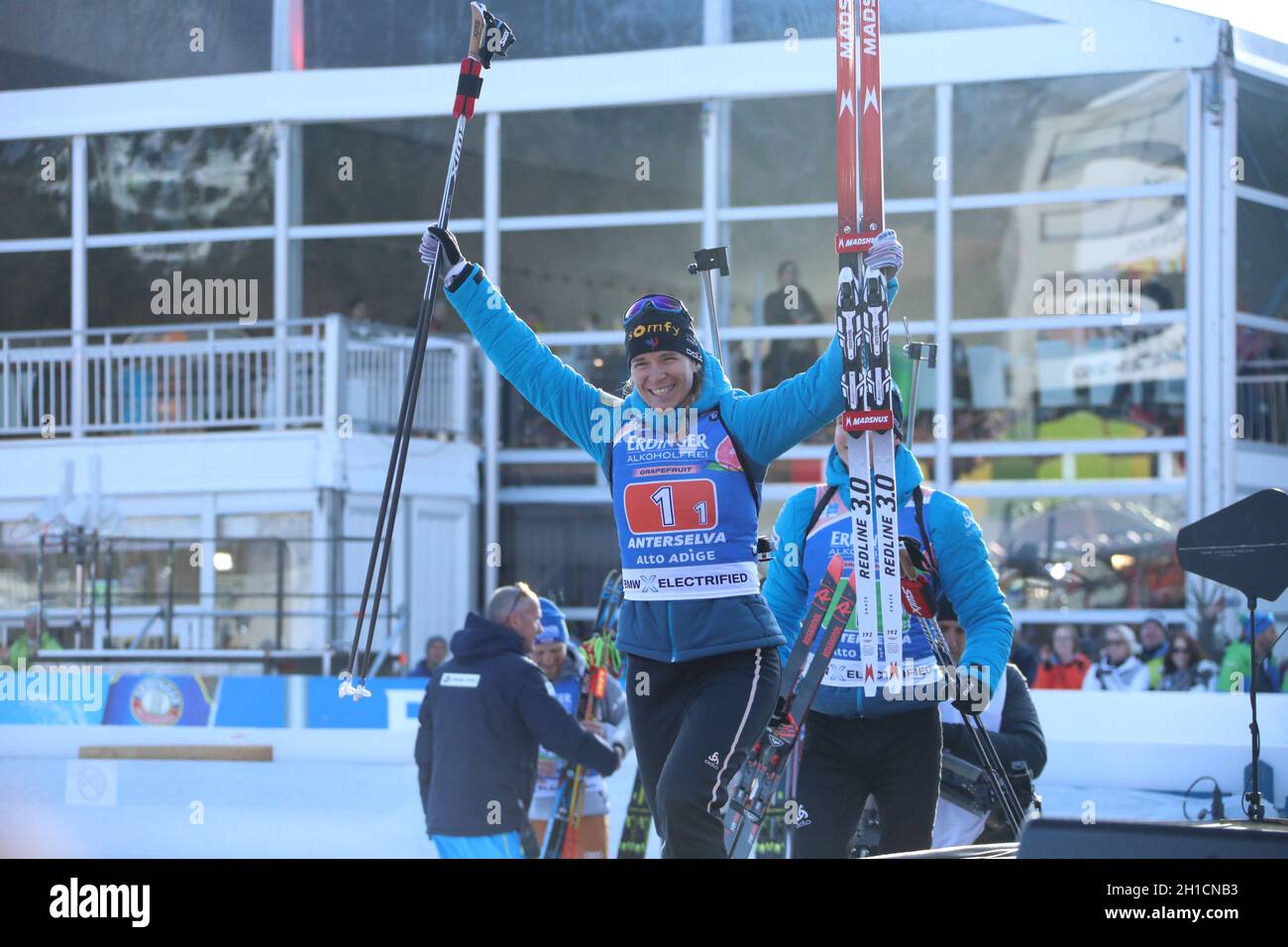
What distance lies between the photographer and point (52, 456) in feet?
52.0

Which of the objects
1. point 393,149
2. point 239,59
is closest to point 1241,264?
point 393,149

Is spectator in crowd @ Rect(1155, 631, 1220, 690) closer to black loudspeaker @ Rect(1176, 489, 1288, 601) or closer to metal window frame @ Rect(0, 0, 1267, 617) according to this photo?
metal window frame @ Rect(0, 0, 1267, 617)

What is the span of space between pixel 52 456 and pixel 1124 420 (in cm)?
1025

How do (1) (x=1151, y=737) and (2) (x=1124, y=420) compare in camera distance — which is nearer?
(1) (x=1151, y=737)

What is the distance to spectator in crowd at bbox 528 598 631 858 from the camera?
6.54 meters

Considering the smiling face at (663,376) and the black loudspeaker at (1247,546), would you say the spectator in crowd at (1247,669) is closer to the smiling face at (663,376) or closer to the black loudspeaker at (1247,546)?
the black loudspeaker at (1247,546)

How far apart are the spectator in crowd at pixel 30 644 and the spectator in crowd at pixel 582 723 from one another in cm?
824

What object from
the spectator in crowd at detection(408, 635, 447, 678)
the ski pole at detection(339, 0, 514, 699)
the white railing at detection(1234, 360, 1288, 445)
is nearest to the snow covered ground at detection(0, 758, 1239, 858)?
the spectator in crowd at detection(408, 635, 447, 678)

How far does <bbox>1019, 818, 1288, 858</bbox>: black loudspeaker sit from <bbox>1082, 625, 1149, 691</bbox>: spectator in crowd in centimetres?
860

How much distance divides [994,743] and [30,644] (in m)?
10.9

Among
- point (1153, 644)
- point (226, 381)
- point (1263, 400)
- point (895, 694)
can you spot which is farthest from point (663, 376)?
point (1263, 400)

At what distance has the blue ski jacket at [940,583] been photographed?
439 cm

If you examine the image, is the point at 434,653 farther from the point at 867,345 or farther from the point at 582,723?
the point at 867,345
